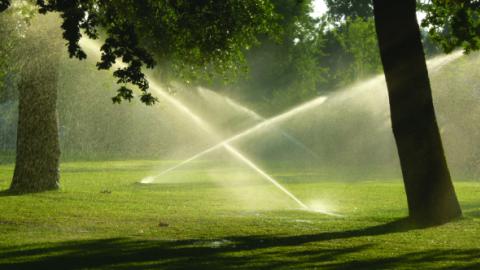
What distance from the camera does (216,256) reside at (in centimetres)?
1198

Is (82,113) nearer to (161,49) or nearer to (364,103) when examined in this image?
(364,103)

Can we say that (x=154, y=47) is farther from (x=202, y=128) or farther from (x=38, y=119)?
(x=202, y=128)

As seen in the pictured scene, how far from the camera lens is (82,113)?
69.3 meters

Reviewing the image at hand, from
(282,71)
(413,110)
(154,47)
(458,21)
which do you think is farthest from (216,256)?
(282,71)

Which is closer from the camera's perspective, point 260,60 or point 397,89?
point 397,89

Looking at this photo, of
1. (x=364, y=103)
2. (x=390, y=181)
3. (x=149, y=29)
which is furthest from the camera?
(x=364, y=103)

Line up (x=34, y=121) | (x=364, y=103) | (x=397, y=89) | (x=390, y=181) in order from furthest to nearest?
1. (x=364, y=103)
2. (x=390, y=181)
3. (x=34, y=121)
4. (x=397, y=89)

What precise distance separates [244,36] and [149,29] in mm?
2613

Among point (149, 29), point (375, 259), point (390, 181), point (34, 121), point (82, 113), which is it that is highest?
point (82, 113)

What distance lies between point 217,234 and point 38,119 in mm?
10873

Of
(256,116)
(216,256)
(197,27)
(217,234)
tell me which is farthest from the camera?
(256,116)

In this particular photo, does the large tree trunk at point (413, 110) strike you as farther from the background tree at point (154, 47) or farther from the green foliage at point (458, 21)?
the background tree at point (154, 47)

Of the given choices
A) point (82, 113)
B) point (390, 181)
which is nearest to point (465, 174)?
point (390, 181)

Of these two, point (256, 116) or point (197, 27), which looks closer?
point (197, 27)
